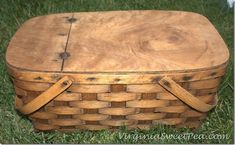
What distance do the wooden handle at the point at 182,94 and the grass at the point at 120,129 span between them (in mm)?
213

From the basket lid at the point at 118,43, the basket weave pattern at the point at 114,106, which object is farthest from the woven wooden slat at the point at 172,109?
the basket lid at the point at 118,43

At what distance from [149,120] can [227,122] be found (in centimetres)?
40

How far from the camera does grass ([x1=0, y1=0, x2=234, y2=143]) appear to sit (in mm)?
1562

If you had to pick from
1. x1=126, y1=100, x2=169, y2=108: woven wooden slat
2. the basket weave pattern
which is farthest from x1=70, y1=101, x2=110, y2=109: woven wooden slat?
x1=126, y1=100, x2=169, y2=108: woven wooden slat

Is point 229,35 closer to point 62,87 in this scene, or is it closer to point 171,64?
point 171,64

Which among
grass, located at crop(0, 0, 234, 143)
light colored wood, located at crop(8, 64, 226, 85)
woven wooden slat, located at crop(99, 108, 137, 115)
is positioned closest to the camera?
light colored wood, located at crop(8, 64, 226, 85)

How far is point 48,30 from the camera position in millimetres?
1600

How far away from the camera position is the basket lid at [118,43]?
1.35 meters

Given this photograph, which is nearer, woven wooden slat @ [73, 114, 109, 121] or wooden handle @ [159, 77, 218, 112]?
wooden handle @ [159, 77, 218, 112]

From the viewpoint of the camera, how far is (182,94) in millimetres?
1351

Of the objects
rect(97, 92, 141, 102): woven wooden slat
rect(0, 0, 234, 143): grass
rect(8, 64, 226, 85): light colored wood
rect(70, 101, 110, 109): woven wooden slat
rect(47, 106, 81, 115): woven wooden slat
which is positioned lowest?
rect(0, 0, 234, 143): grass

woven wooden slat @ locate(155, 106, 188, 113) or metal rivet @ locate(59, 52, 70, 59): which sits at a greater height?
metal rivet @ locate(59, 52, 70, 59)

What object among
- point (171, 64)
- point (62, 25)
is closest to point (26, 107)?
point (62, 25)

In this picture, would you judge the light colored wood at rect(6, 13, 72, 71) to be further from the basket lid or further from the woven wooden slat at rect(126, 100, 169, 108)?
the woven wooden slat at rect(126, 100, 169, 108)
